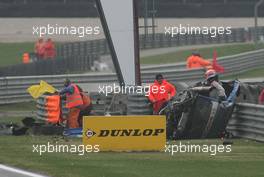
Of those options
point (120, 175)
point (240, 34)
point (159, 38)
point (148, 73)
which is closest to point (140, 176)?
point (120, 175)

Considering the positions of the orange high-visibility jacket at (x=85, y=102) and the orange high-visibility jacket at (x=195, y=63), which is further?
the orange high-visibility jacket at (x=195, y=63)

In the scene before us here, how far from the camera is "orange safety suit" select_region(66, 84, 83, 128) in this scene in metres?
21.6

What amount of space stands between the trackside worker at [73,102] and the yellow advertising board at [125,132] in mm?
4944

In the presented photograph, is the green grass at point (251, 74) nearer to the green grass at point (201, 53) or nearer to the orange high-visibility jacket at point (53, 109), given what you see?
the green grass at point (201, 53)

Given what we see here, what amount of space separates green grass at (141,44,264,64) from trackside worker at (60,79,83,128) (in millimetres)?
26689

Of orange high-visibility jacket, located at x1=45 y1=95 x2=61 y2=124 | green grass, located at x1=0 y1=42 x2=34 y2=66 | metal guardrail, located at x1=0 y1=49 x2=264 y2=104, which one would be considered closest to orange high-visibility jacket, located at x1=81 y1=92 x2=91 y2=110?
orange high-visibility jacket, located at x1=45 y1=95 x2=61 y2=124

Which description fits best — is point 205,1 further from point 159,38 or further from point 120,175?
point 120,175

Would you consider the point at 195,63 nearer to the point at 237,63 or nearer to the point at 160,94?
the point at 237,63

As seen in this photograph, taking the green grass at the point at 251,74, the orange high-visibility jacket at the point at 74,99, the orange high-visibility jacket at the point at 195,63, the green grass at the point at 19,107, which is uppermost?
the orange high-visibility jacket at the point at 195,63

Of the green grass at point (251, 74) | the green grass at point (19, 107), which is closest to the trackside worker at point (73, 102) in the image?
the green grass at point (19, 107)

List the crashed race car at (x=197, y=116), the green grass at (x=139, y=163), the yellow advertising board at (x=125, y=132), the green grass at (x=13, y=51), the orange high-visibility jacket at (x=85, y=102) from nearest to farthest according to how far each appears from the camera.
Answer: the green grass at (x=139, y=163) < the yellow advertising board at (x=125, y=132) < the crashed race car at (x=197, y=116) < the orange high-visibility jacket at (x=85, y=102) < the green grass at (x=13, y=51)

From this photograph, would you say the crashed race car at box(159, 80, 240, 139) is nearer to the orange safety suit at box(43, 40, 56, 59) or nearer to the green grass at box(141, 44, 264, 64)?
the orange safety suit at box(43, 40, 56, 59)

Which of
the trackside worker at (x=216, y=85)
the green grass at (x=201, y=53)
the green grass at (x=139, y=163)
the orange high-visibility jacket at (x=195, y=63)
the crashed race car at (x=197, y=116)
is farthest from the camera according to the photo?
the green grass at (x=201, y=53)

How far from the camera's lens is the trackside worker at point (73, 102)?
70.8ft
